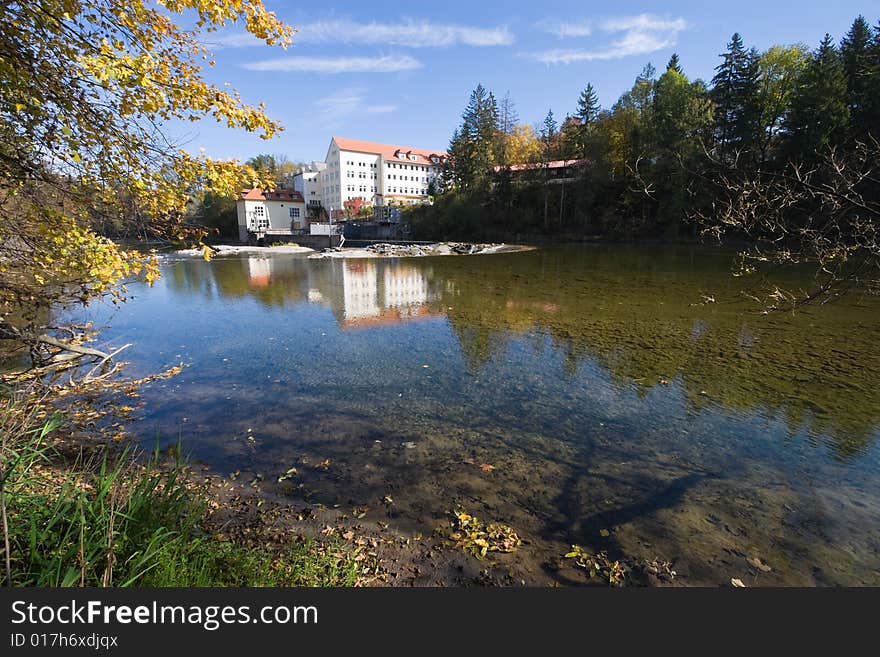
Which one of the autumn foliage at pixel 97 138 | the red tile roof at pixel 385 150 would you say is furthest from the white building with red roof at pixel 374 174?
the autumn foliage at pixel 97 138

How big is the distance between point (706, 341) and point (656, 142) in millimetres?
46208

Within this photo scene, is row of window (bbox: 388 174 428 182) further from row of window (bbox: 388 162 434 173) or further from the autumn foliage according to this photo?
the autumn foliage

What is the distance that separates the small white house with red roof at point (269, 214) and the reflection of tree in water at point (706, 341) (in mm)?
67349

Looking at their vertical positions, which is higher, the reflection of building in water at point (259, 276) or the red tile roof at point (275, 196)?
the red tile roof at point (275, 196)

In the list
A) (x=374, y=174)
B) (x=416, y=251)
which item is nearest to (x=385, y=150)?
(x=374, y=174)

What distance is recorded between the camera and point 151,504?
11.6 ft

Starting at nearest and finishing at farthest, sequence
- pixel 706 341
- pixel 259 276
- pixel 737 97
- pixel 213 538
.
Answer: pixel 213 538 → pixel 706 341 → pixel 259 276 → pixel 737 97

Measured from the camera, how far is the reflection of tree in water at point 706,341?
25.3 feet

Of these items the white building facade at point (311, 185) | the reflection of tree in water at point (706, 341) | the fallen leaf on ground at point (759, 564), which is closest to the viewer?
the fallen leaf on ground at point (759, 564)

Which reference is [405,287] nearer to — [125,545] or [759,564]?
[759,564]

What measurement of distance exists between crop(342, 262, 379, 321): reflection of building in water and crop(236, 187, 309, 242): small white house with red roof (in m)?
48.2

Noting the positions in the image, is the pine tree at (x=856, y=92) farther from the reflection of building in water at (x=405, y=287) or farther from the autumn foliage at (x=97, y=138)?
the autumn foliage at (x=97, y=138)

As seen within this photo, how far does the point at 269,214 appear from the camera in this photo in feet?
272

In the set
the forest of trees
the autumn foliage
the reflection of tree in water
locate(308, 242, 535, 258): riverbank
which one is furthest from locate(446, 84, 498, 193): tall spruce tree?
the autumn foliage
